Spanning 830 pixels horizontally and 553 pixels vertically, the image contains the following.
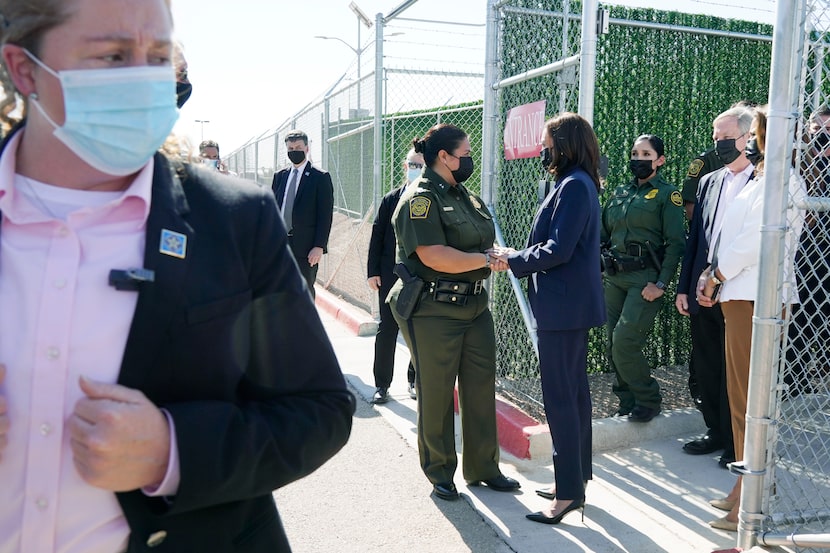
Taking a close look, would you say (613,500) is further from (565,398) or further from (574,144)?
(574,144)

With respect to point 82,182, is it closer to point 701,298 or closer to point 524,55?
point 701,298

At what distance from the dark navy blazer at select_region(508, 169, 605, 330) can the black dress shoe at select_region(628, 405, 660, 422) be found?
4.80 ft

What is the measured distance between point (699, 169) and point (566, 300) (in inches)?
107

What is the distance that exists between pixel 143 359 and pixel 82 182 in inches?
14.1

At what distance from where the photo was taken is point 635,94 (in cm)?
668

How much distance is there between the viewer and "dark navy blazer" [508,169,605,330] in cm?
381

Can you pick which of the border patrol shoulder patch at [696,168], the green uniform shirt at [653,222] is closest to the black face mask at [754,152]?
the green uniform shirt at [653,222]

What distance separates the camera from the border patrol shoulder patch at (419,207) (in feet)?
13.6

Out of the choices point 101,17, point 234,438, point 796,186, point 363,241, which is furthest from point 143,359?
point 363,241

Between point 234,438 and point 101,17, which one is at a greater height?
point 101,17

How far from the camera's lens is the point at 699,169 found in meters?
5.96

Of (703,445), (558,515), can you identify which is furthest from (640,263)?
(558,515)

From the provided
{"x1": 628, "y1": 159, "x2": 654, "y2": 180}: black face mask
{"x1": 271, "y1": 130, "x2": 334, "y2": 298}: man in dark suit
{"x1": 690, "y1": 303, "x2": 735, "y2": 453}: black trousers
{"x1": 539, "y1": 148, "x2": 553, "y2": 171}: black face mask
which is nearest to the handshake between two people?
{"x1": 539, "y1": 148, "x2": 553, "y2": 171}: black face mask

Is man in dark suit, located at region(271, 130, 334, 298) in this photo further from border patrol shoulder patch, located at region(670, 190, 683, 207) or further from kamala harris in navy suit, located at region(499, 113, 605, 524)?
kamala harris in navy suit, located at region(499, 113, 605, 524)
